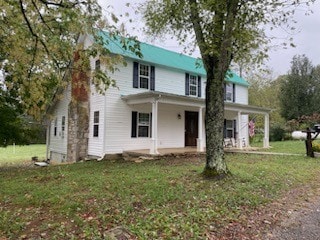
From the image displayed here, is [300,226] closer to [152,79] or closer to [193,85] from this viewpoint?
[152,79]

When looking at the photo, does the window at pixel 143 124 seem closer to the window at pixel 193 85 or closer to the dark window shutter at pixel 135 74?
the dark window shutter at pixel 135 74

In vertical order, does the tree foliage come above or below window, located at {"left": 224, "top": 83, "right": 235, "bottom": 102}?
above

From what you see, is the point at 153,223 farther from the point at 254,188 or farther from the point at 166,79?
the point at 166,79

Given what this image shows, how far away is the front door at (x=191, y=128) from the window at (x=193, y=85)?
1.31 meters

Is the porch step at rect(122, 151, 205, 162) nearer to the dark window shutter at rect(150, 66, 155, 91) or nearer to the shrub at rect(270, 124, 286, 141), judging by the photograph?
the dark window shutter at rect(150, 66, 155, 91)

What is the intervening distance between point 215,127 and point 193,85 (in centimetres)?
Answer: 1067

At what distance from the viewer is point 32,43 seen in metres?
7.10

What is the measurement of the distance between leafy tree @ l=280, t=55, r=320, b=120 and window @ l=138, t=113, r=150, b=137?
20.0 m

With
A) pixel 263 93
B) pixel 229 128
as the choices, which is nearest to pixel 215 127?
pixel 229 128

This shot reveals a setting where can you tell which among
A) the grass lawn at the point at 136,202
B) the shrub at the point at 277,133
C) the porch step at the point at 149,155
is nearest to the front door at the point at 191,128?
the porch step at the point at 149,155

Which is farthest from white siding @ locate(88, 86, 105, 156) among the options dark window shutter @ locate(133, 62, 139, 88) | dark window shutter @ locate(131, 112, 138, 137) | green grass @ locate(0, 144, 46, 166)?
green grass @ locate(0, 144, 46, 166)

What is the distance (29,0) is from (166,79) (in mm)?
10715

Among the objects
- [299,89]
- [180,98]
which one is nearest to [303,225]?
[180,98]

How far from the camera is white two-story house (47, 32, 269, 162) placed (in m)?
13.5
